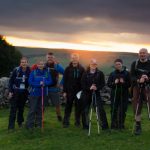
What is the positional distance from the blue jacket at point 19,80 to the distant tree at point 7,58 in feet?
85.7

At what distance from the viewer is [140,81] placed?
490 inches

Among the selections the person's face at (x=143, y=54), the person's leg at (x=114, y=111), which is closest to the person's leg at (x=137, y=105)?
the person's leg at (x=114, y=111)

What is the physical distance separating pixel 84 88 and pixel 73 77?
0.68 meters

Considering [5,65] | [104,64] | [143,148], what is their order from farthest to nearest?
[5,65] < [104,64] < [143,148]

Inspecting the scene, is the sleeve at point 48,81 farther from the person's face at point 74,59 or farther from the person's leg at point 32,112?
the person's face at point 74,59

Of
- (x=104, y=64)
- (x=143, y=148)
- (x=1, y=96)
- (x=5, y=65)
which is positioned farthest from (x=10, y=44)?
(x=143, y=148)

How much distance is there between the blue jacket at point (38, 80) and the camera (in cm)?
1358

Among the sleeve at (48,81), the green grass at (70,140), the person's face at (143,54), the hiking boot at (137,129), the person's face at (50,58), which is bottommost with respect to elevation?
the green grass at (70,140)

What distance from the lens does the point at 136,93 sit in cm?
1287

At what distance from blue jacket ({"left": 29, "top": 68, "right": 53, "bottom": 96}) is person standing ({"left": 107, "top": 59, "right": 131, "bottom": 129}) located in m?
1.94

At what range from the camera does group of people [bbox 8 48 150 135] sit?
1281 centimetres

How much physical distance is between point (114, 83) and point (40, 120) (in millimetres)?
2693

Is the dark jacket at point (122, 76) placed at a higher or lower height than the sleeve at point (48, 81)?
higher

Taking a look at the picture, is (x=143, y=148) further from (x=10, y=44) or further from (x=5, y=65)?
(x=10, y=44)
